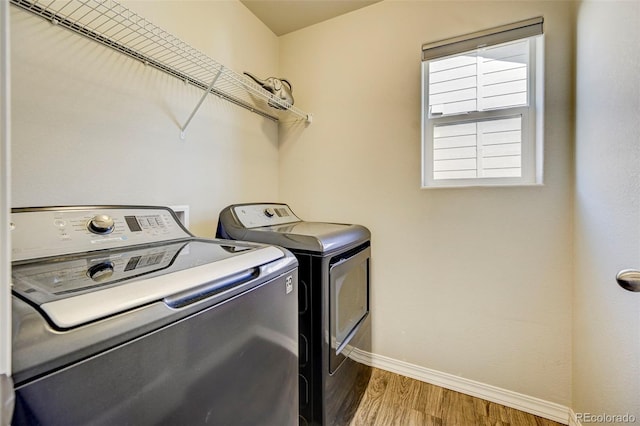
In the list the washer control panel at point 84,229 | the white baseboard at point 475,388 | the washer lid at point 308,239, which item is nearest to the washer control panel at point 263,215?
the washer lid at point 308,239

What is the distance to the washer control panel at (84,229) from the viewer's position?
2.63 ft

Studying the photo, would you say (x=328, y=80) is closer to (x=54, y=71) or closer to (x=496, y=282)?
(x=54, y=71)

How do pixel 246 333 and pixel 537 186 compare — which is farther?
pixel 537 186

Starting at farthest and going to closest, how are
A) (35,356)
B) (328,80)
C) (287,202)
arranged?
(287,202)
(328,80)
(35,356)

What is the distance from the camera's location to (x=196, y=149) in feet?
5.00

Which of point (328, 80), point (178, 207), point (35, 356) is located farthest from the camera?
point (328, 80)

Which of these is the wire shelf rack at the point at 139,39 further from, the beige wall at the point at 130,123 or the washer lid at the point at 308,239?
the washer lid at the point at 308,239

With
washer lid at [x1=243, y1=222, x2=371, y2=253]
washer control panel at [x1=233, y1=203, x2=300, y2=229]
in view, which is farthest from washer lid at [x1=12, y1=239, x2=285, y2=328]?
washer control panel at [x1=233, y1=203, x2=300, y2=229]

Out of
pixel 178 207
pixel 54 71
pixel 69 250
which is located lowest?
pixel 69 250

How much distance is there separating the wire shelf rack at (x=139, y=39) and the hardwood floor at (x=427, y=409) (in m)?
1.82

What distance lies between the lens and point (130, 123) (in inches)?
47.9

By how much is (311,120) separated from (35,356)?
1.93m

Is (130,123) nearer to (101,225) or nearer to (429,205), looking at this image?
(101,225)

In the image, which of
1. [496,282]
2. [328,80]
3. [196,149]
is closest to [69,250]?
[196,149]
